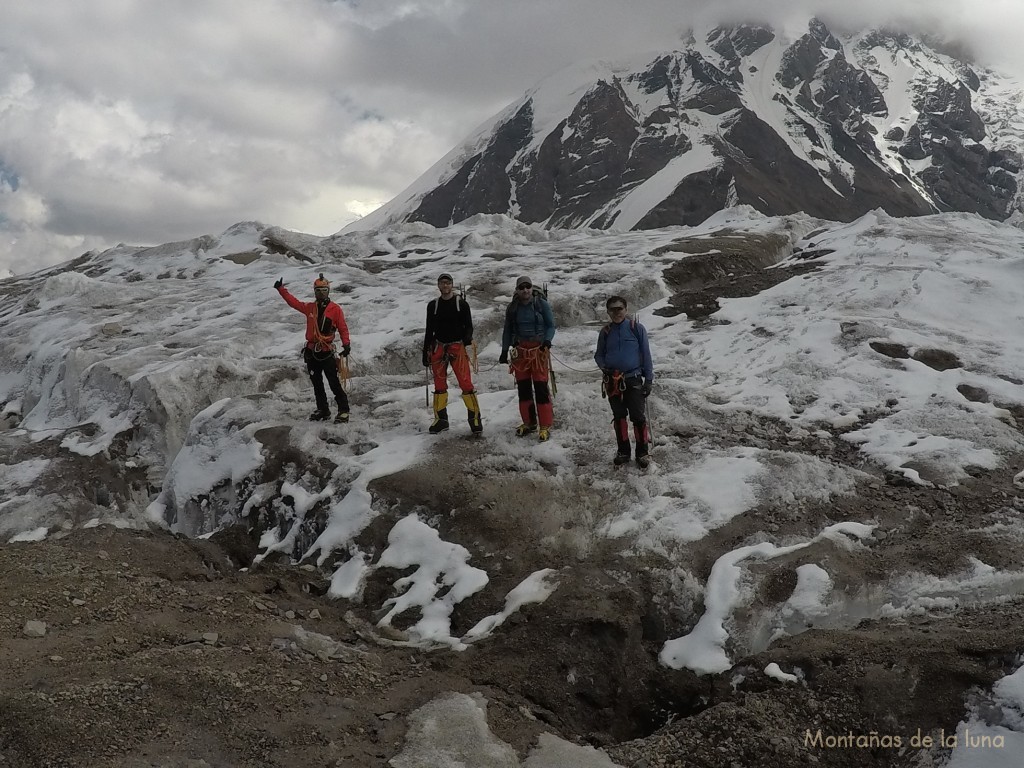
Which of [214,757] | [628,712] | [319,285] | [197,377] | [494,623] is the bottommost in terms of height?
[628,712]

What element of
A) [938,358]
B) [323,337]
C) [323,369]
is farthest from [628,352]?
Answer: [938,358]

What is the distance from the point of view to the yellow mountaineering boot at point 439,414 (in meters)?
12.4

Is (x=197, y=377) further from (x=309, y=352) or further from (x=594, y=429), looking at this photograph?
(x=594, y=429)

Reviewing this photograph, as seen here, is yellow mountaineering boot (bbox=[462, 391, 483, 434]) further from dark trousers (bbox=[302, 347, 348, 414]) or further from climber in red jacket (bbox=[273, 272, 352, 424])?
dark trousers (bbox=[302, 347, 348, 414])

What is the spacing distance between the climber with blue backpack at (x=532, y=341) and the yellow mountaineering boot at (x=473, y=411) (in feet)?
2.80

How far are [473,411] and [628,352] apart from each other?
9.92 ft

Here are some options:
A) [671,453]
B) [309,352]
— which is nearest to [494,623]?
[671,453]

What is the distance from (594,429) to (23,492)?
12040 mm

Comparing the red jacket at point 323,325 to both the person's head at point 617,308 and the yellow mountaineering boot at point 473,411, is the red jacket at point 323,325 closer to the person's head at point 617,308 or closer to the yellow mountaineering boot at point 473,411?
the yellow mountaineering boot at point 473,411

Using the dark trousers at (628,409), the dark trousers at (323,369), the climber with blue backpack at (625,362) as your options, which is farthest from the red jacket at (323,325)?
the dark trousers at (628,409)

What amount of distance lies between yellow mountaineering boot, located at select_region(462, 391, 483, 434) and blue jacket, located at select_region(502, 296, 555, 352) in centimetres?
109

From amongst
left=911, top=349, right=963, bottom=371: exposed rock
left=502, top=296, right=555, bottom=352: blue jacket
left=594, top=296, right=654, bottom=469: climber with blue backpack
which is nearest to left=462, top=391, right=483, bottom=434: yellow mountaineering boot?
left=502, top=296, right=555, bottom=352: blue jacket

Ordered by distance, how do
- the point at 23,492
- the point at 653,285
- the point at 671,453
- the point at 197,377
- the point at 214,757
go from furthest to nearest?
the point at 653,285 → the point at 197,377 → the point at 23,492 → the point at 671,453 → the point at 214,757

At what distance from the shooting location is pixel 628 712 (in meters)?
6.98
